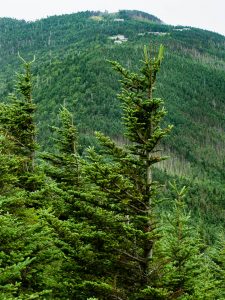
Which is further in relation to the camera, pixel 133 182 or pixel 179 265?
pixel 179 265

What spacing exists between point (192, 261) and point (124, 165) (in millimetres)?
3748

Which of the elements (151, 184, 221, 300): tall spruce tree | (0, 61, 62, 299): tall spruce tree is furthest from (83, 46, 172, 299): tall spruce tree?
(0, 61, 62, 299): tall spruce tree

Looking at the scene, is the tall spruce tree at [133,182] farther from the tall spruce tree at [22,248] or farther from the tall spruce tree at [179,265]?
the tall spruce tree at [22,248]

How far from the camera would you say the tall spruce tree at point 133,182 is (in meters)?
13.0

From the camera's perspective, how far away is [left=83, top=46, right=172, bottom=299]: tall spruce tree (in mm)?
13039

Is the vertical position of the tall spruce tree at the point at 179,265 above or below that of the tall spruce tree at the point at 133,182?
below

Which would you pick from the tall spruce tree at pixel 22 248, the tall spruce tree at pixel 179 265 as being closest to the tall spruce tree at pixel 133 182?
the tall spruce tree at pixel 179 265

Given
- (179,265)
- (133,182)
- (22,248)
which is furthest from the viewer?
(179,265)

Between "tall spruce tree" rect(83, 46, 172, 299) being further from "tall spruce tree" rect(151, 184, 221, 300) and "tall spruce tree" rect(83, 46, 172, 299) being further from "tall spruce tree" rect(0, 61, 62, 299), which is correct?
"tall spruce tree" rect(0, 61, 62, 299)

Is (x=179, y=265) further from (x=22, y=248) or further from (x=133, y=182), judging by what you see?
(x=22, y=248)

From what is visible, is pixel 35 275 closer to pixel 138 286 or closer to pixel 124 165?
pixel 138 286

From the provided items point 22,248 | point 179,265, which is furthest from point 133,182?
point 22,248

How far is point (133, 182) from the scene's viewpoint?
13.5 m

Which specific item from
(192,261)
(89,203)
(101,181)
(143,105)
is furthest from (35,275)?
(143,105)
